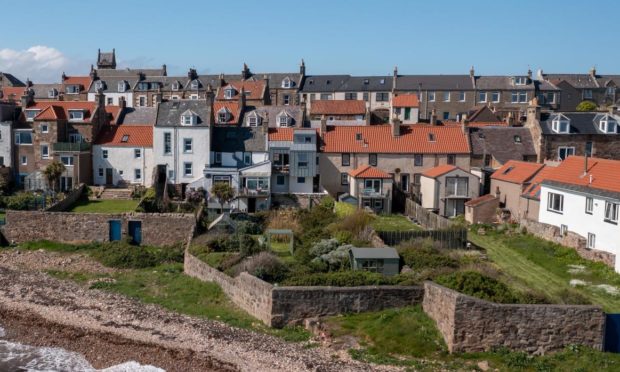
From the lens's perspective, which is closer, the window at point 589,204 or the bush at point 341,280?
the bush at point 341,280

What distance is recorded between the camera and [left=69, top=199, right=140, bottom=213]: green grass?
1575 inches

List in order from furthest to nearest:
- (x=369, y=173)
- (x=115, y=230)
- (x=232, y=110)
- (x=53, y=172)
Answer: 1. (x=232, y=110)
2. (x=53, y=172)
3. (x=369, y=173)
4. (x=115, y=230)

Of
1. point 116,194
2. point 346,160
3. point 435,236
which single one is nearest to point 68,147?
point 116,194

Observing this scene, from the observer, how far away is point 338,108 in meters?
69.3

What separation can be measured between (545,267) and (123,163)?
31157 mm

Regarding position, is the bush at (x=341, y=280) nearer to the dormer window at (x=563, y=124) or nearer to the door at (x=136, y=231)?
the door at (x=136, y=231)

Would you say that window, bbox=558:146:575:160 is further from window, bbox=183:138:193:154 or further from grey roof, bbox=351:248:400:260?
window, bbox=183:138:193:154

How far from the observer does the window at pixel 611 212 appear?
29.1m

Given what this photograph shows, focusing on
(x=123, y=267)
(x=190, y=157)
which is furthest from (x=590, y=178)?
(x=190, y=157)

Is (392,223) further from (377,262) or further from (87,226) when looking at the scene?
(87,226)

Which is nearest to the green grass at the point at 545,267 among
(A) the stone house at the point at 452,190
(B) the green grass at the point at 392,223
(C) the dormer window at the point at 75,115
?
(B) the green grass at the point at 392,223

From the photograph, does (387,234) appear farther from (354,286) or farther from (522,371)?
(522,371)

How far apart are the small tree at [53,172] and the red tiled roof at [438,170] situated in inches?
985

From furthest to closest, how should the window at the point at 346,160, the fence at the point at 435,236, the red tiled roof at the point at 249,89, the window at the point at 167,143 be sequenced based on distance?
the red tiled roof at the point at 249,89, the window at the point at 346,160, the window at the point at 167,143, the fence at the point at 435,236
